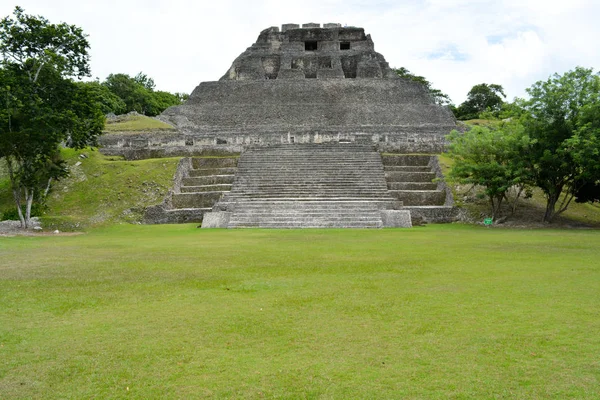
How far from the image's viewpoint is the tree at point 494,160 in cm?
1708

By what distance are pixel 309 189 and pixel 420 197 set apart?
4289 millimetres

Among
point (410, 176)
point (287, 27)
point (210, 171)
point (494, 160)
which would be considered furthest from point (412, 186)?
point (287, 27)

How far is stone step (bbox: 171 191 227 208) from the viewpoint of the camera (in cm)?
1950

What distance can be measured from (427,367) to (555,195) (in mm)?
16383

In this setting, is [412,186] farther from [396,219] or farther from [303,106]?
[303,106]

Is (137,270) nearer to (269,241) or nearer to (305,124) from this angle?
(269,241)

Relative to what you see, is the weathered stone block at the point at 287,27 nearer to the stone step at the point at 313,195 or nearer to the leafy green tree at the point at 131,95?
the leafy green tree at the point at 131,95

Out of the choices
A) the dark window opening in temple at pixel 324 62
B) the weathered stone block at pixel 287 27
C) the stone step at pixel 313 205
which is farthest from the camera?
the weathered stone block at pixel 287 27

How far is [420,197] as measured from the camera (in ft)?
64.2

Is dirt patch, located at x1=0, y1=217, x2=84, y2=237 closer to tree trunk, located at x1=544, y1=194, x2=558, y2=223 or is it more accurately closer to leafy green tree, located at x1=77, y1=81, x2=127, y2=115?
tree trunk, located at x1=544, y1=194, x2=558, y2=223

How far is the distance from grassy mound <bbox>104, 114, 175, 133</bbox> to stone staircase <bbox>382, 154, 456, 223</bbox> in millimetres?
13033

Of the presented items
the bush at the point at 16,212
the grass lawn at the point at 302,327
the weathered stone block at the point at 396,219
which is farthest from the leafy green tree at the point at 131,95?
the grass lawn at the point at 302,327

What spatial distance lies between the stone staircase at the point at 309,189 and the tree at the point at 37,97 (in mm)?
5868

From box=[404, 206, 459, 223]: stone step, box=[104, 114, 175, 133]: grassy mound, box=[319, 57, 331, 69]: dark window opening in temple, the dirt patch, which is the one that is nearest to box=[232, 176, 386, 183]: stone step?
box=[404, 206, 459, 223]: stone step
